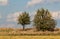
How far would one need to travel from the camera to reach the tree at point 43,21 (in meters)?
111

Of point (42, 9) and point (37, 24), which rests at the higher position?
point (42, 9)

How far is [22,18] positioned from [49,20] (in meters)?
14.8

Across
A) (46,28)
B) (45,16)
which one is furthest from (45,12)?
(46,28)

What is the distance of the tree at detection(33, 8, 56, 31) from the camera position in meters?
111

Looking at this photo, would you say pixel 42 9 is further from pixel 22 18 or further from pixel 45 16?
pixel 22 18

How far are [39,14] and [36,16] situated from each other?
1.85 metres

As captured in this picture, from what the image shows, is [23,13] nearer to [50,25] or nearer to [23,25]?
[23,25]

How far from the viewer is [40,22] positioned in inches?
4434

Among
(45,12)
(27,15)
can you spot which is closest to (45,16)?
(45,12)

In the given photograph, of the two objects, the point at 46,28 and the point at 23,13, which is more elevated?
the point at 23,13

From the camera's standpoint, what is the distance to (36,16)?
113500 millimetres

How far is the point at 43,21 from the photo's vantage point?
4432 inches

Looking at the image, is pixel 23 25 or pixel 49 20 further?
pixel 23 25

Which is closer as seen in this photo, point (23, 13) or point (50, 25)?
point (50, 25)
